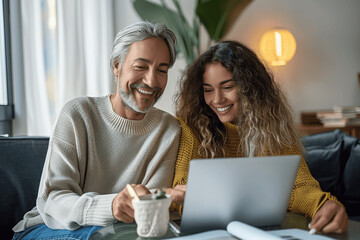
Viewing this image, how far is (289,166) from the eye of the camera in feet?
3.09

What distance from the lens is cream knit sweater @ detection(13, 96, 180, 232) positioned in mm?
1313

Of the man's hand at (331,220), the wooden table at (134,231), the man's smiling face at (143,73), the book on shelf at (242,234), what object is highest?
the man's smiling face at (143,73)

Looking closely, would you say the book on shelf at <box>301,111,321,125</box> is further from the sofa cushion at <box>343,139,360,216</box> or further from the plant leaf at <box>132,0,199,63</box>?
the sofa cushion at <box>343,139,360,216</box>

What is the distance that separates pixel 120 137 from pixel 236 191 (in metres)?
0.67

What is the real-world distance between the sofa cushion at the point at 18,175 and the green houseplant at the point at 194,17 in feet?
5.33

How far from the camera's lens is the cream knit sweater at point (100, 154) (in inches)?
51.7

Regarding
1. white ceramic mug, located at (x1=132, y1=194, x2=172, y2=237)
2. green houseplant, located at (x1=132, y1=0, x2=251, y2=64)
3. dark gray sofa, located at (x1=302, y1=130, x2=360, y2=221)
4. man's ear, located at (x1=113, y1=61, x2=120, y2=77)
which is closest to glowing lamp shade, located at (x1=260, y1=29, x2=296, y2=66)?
green houseplant, located at (x1=132, y1=0, x2=251, y2=64)

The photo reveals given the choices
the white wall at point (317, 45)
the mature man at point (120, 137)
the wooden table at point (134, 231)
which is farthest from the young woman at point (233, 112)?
the white wall at point (317, 45)

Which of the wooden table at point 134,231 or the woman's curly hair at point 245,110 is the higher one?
the woman's curly hair at point 245,110

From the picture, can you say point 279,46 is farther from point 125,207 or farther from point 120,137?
point 125,207

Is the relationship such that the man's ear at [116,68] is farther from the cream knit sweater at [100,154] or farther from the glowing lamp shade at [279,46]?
the glowing lamp shade at [279,46]

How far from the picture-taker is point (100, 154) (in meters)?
1.45

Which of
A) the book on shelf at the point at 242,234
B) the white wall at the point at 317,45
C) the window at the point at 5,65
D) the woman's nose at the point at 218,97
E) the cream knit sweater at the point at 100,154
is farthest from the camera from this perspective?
the white wall at the point at 317,45

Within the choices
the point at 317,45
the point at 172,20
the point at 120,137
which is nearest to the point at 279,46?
the point at 317,45
